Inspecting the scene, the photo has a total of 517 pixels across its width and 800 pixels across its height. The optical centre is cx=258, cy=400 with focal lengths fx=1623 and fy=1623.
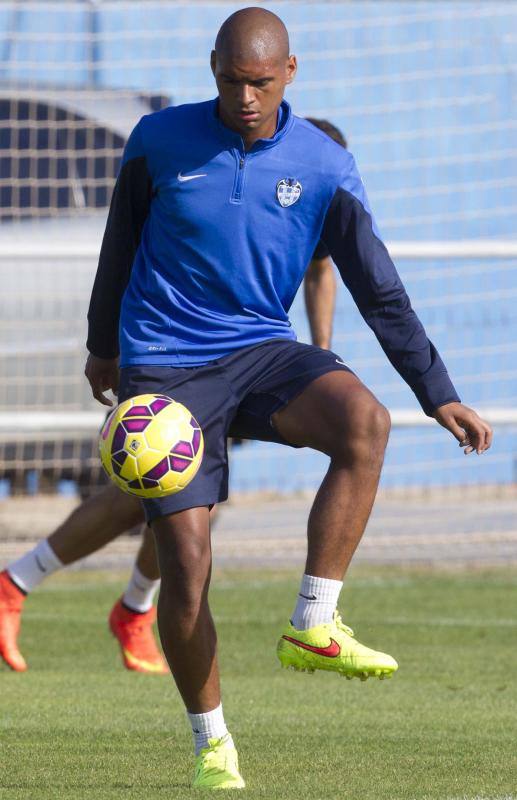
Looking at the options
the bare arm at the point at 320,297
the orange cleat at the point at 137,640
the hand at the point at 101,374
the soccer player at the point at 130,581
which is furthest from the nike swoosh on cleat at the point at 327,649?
the bare arm at the point at 320,297

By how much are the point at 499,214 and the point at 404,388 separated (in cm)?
149

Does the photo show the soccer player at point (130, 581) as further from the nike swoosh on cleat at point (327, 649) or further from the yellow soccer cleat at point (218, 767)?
the nike swoosh on cleat at point (327, 649)

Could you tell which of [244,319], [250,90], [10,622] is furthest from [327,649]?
[10,622]

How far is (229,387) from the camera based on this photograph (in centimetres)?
442

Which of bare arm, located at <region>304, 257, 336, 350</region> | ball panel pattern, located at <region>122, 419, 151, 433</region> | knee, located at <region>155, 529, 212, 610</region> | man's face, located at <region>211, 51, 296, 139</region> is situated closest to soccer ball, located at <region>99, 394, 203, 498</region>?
ball panel pattern, located at <region>122, 419, 151, 433</region>

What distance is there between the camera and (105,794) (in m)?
4.07

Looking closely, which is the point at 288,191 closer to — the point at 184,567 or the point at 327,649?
the point at 184,567

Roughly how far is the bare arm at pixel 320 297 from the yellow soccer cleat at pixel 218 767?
314cm

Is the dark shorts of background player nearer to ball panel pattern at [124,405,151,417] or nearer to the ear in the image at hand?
ball panel pattern at [124,405,151,417]

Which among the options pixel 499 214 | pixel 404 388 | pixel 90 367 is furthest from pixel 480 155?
pixel 90 367

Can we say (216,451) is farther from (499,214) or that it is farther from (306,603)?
(499,214)

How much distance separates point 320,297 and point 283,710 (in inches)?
84.5

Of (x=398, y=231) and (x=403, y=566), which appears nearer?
(x=403, y=566)

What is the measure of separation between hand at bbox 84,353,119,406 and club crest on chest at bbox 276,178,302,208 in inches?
29.6
